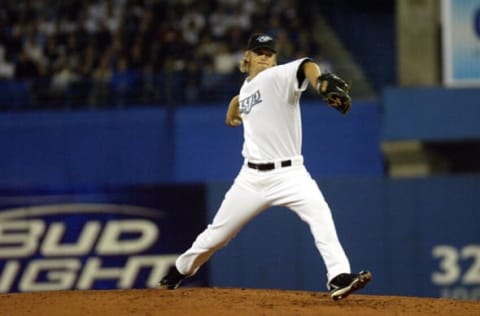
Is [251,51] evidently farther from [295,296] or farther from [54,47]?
[54,47]

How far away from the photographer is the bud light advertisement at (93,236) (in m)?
12.6

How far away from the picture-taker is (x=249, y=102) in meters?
7.69

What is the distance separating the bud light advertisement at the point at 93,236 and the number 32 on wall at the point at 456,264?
2.63m

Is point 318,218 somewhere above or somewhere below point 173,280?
above

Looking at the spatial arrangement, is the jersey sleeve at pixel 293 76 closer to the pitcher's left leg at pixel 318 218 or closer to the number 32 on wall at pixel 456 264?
the pitcher's left leg at pixel 318 218

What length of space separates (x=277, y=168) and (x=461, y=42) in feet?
26.1

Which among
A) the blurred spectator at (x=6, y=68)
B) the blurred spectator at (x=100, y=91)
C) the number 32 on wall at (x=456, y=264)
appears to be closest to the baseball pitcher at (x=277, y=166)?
the number 32 on wall at (x=456, y=264)

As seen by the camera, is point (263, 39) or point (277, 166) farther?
point (263, 39)

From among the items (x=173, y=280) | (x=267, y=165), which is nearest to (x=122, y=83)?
(x=173, y=280)

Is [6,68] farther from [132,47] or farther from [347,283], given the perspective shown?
[347,283]

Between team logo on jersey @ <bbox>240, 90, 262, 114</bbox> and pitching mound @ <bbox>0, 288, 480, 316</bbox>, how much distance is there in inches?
52.8

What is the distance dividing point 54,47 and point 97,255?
4.86 meters

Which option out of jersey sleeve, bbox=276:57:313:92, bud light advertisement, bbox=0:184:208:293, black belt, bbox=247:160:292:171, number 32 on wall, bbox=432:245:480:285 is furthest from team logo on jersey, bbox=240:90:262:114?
number 32 on wall, bbox=432:245:480:285

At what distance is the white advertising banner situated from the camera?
48.4ft
